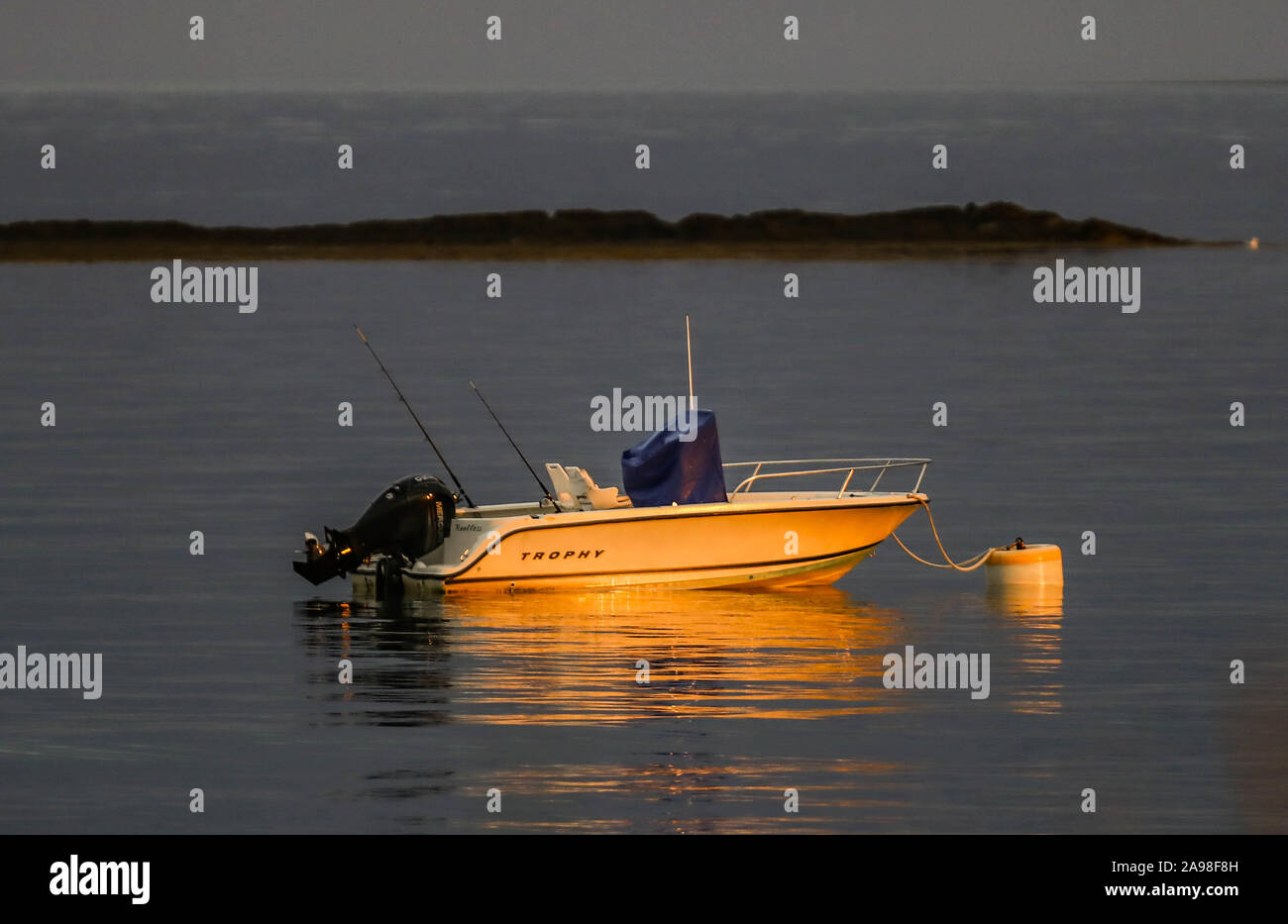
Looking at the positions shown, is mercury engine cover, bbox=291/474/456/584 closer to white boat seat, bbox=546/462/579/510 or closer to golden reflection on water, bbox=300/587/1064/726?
golden reflection on water, bbox=300/587/1064/726

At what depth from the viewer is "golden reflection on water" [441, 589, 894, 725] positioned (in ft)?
74.9

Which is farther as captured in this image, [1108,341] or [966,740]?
[1108,341]

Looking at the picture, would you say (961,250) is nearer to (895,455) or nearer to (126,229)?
(126,229)

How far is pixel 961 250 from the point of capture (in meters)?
165

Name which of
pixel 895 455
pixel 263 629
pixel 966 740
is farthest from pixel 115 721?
pixel 895 455

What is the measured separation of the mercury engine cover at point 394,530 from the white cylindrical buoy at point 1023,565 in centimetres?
667

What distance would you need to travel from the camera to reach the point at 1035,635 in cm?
2675

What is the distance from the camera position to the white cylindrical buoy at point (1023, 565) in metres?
29.4

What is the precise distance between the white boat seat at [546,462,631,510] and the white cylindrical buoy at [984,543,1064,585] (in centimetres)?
456
